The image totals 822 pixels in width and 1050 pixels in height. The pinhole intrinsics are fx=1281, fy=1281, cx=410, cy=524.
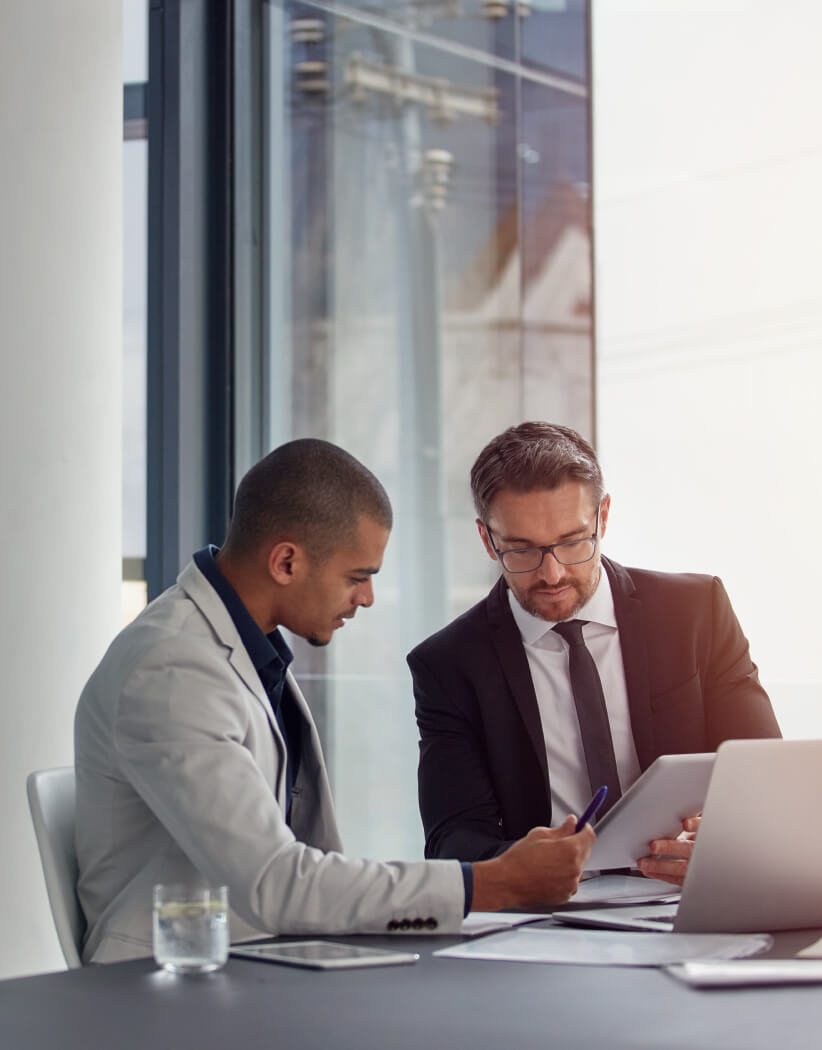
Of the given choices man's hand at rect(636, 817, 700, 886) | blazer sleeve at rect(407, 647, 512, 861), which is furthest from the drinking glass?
blazer sleeve at rect(407, 647, 512, 861)

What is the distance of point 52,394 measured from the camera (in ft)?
10.3

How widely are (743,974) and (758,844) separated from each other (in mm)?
250

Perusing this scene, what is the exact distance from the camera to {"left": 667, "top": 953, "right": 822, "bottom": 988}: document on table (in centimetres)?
127

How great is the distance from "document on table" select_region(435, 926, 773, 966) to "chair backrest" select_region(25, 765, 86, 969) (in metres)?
0.59

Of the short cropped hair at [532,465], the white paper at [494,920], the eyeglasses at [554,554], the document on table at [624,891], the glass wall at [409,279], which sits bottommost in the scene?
the document on table at [624,891]

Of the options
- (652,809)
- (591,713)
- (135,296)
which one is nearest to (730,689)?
(591,713)

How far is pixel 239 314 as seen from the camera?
13.8ft

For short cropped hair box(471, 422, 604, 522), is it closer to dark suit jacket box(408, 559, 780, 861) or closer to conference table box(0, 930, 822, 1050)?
dark suit jacket box(408, 559, 780, 861)

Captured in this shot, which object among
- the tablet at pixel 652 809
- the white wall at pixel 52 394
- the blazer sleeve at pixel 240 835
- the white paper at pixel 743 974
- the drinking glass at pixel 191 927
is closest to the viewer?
the white paper at pixel 743 974

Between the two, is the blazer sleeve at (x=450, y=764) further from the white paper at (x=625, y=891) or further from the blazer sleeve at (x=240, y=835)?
the blazer sleeve at (x=240, y=835)

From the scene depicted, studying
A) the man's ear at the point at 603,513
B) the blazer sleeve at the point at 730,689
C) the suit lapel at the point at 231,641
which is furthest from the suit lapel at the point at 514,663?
the suit lapel at the point at 231,641

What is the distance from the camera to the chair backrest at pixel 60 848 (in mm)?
1771

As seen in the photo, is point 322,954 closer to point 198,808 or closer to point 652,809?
point 198,808

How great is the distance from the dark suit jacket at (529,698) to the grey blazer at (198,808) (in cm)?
53
